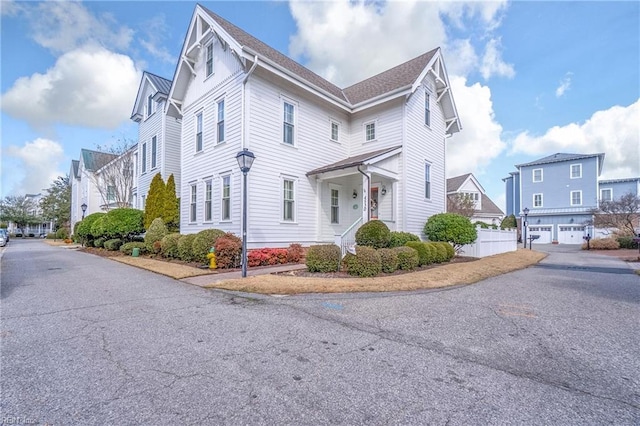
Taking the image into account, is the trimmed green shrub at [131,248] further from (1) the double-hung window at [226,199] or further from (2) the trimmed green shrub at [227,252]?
(2) the trimmed green shrub at [227,252]

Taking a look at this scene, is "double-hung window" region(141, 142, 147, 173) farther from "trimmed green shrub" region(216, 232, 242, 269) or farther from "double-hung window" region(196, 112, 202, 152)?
"trimmed green shrub" region(216, 232, 242, 269)

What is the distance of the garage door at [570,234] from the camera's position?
34.6m

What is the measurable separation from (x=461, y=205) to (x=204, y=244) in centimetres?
2704

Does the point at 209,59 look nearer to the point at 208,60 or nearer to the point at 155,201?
the point at 208,60

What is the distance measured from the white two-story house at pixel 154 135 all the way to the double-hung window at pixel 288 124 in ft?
27.5

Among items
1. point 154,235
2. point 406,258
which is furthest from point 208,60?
point 406,258

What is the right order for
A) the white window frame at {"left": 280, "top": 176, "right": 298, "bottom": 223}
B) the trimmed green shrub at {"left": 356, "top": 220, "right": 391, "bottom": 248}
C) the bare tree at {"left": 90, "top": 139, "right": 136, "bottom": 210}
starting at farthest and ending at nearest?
the bare tree at {"left": 90, "top": 139, "right": 136, "bottom": 210} < the white window frame at {"left": 280, "top": 176, "right": 298, "bottom": 223} < the trimmed green shrub at {"left": 356, "top": 220, "right": 391, "bottom": 248}

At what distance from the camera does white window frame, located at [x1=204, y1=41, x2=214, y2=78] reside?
14.6 metres

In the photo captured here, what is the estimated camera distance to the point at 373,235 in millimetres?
10984

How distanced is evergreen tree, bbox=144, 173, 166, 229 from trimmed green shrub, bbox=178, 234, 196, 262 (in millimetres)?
5731

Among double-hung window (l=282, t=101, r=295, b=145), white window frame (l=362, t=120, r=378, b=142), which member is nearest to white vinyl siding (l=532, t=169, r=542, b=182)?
white window frame (l=362, t=120, r=378, b=142)

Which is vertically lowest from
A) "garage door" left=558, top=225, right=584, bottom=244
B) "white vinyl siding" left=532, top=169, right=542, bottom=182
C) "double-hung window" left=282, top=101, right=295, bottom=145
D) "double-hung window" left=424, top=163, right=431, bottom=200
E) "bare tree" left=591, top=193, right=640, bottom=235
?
"garage door" left=558, top=225, right=584, bottom=244

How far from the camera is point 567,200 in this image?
35500 millimetres

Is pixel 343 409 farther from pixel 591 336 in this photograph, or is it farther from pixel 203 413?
pixel 591 336
